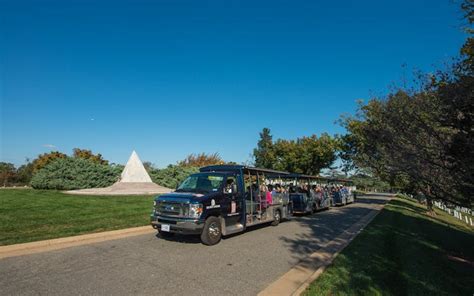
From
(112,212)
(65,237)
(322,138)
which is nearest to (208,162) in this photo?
(322,138)

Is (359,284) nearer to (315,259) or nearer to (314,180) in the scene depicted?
(315,259)

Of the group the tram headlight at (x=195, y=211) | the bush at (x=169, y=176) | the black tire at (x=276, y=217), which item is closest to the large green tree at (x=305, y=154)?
the bush at (x=169, y=176)

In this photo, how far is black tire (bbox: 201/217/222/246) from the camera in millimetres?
9125

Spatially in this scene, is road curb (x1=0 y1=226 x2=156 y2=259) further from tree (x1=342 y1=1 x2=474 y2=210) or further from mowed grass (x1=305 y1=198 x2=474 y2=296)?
tree (x1=342 y1=1 x2=474 y2=210)

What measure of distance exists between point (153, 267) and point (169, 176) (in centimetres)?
2960

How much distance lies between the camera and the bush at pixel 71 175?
28234 mm

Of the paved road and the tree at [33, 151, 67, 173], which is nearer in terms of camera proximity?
the paved road

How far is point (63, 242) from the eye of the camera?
28.4 ft

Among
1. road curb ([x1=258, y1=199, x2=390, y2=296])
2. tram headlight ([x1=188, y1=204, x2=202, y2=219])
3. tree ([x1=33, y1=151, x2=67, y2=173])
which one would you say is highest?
tree ([x1=33, y1=151, x2=67, y2=173])

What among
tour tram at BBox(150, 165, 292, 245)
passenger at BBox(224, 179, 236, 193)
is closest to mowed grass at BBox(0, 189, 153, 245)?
tour tram at BBox(150, 165, 292, 245)

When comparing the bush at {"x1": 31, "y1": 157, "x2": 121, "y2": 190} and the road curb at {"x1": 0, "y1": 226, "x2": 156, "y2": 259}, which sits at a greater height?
the bush at {"x1": 31, "y1": 157, "x2": 121, "y2": 190}

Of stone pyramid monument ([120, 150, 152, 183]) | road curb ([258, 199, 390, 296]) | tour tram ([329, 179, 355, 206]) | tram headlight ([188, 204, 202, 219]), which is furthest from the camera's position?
stone pyramid monument ([120, 150, 152, 183])

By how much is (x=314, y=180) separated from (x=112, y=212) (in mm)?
15554

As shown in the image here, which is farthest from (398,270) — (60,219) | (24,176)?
(24,176)
